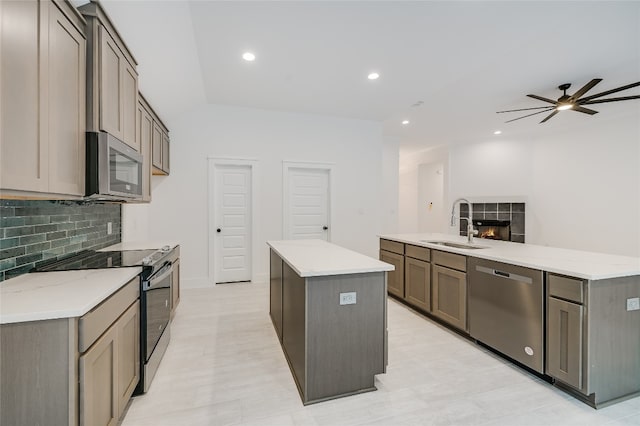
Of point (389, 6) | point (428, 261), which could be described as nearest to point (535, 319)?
point (428, 261)

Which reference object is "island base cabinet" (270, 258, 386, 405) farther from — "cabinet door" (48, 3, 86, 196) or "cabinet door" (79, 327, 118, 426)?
"cabinet door" (48, 3, 86, 196)

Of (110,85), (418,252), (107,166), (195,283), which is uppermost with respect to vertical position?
(110,85)

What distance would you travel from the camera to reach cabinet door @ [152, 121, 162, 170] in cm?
343

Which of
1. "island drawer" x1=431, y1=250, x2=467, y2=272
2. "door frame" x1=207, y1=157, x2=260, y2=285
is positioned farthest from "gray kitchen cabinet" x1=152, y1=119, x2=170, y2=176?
"island drawer" x1=431, y1=250, x2=467, y2=272

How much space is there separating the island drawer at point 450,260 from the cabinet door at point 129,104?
294cm

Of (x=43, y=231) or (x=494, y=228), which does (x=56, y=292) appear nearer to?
(x=43, y=231)

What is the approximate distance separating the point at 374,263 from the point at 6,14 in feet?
7.00

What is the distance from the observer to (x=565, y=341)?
6.08ft

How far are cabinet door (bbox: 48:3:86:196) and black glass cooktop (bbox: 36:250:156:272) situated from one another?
551 millimetres

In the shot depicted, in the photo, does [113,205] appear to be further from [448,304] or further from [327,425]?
[448,304]

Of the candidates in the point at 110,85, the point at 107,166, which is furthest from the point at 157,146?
the point at 107,166

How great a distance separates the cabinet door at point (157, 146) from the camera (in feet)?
11.2

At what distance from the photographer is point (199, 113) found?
14.6 ft

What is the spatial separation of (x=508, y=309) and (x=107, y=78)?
327 cm
